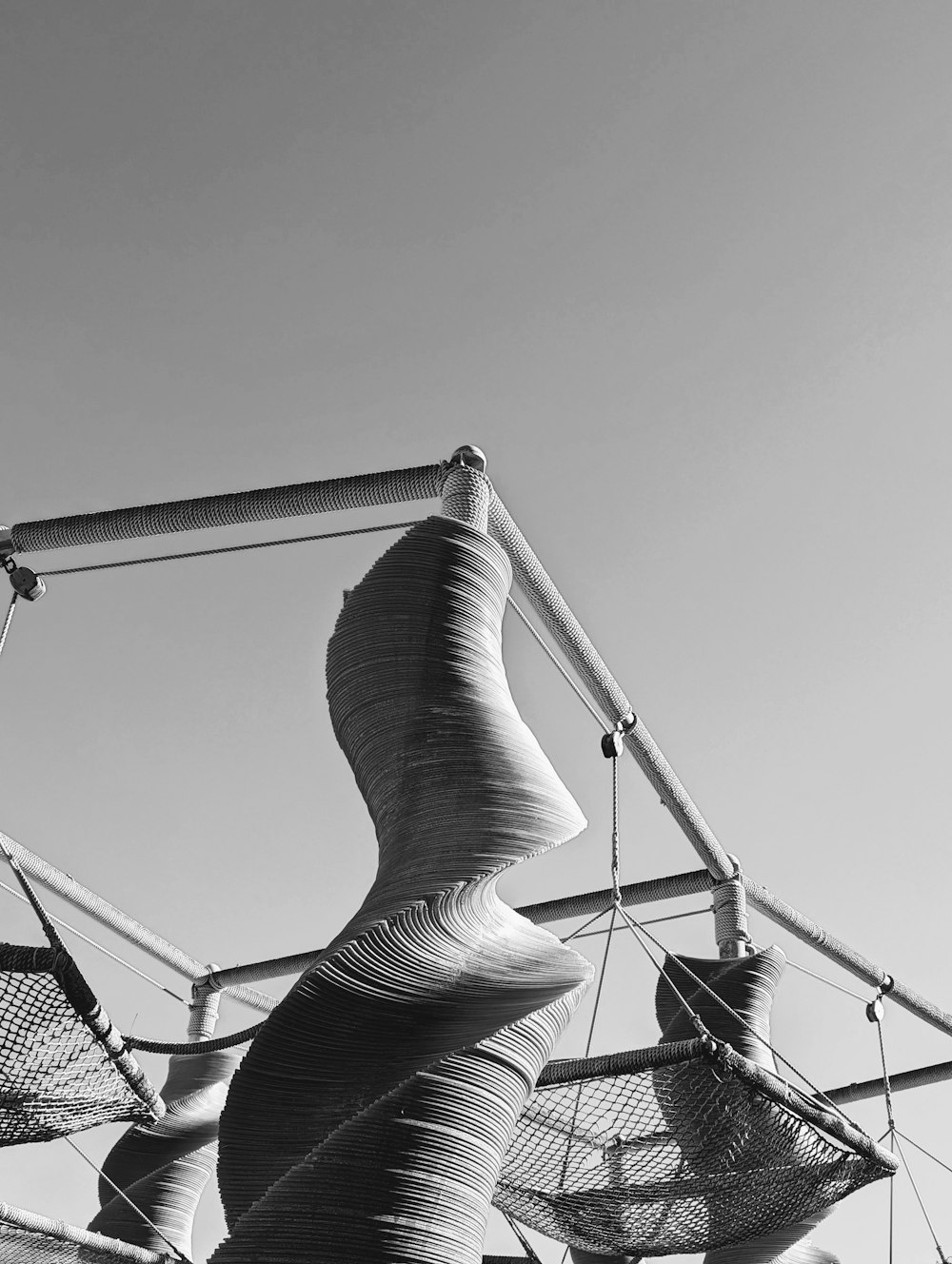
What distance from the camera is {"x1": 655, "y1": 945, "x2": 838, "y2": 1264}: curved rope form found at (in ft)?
11.3

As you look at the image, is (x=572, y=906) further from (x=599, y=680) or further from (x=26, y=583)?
(x=26, y=583)

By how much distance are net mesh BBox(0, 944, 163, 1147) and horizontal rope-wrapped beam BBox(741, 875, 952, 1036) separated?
2.36 meters

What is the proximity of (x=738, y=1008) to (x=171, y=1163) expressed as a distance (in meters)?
1.83

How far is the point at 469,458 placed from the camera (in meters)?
2.54

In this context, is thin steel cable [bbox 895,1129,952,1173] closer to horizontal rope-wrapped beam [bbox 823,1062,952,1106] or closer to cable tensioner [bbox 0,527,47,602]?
horizontal rope-wrapped beam [bbox 823,1062,952,1106]

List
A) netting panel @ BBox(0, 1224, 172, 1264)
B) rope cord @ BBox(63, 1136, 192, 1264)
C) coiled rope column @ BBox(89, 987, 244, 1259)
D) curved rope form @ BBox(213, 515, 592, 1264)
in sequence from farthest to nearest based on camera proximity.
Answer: coiled rope column @ BBox(89, 987, 244, 1259)
rope cord @ BBox(63, 1136, 192, 1264)
netting panel @ BBox(0, 1224, 172, 1264)
curved rope form @ BBox(213, 515, 592, 1264)

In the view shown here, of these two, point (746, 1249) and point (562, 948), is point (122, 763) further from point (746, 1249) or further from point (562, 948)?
point (562, 948)

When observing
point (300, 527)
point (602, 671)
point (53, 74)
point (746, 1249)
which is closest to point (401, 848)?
point (602, 671)

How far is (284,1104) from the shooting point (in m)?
1.46

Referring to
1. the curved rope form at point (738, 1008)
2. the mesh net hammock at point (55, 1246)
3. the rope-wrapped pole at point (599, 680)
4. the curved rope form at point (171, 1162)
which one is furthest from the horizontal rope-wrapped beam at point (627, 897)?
the mesh net hammock at point (55, 1246)

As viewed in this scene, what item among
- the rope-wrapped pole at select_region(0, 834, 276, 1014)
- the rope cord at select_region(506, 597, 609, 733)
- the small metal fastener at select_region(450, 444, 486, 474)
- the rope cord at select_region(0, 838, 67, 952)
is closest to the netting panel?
the rope cord at select_region(0, 838, 67, 952)

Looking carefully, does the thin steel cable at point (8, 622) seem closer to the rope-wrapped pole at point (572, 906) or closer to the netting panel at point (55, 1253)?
the netting panel at point (55, 1253)

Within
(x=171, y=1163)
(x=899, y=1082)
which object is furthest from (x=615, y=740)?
(x=899, y=1082)

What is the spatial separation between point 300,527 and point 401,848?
91.8 inches
